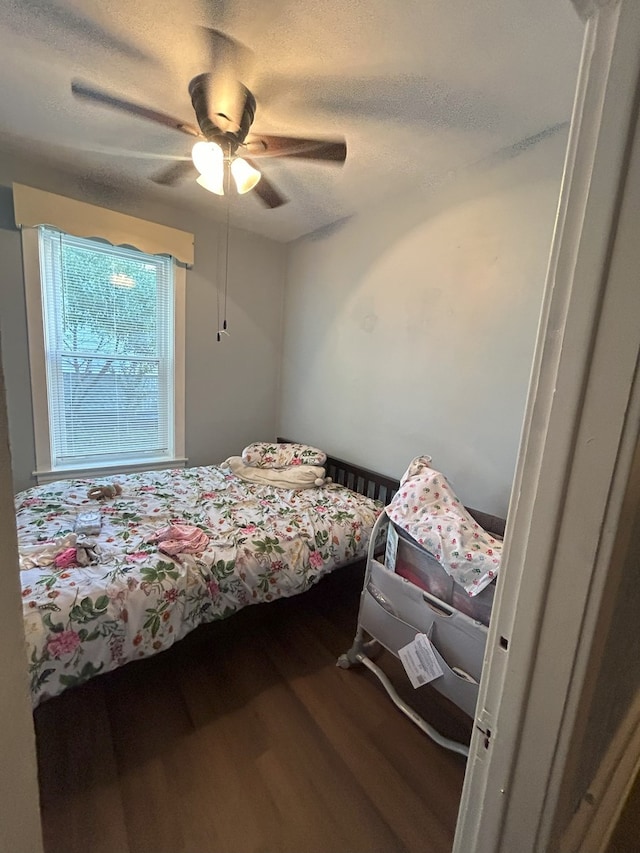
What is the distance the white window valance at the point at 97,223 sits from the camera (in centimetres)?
207

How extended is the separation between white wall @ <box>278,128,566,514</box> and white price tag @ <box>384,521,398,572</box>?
0.67 m

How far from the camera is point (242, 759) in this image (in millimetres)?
1271

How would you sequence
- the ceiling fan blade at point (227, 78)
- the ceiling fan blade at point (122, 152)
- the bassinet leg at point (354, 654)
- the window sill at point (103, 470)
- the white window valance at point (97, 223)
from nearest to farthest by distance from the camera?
the ceiling fan blade at point (227, 78) → the bassinet leg at point (354, 654) → the ceiling fan blade at point (122, 152) → the white window valance at point (97, 223) → the window sill at point (103, 470)

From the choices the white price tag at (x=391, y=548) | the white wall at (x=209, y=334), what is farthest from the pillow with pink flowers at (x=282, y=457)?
the white price tag at (x=391, y=548)

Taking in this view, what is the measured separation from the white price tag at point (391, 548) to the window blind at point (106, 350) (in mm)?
2081

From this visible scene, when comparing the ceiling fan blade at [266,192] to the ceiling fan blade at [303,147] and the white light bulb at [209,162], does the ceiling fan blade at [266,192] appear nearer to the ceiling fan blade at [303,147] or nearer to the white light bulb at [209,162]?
the ceiling fan blade at [303,147]

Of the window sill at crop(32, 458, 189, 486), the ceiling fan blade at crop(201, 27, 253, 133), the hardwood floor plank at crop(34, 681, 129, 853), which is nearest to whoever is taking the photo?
the hardwood floor plank at crop(34, 681, 129, 853)

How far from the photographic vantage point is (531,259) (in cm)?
166

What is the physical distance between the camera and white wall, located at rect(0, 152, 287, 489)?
2176 millimetres

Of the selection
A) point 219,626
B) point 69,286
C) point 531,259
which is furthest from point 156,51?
point 219,626

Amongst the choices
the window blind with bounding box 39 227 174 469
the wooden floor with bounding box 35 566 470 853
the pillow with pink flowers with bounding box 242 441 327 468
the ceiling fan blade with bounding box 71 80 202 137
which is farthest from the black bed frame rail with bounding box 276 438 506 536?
the ceiling fan blade with bounding box 71 80 202 137

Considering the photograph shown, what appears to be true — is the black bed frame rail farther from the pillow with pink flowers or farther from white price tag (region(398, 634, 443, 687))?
white price tag (region(398, 634, 443, 687))

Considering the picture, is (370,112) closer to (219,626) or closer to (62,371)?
(62,371)

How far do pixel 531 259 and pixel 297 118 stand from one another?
1.28m
